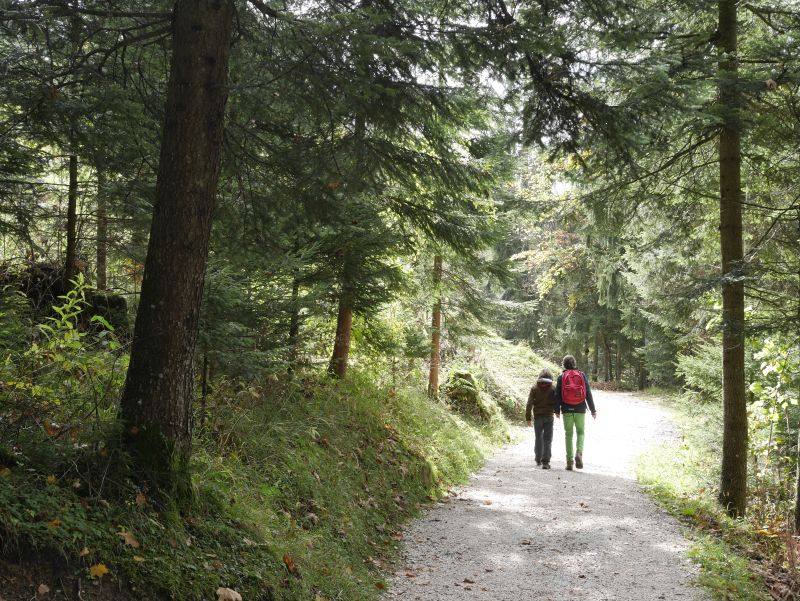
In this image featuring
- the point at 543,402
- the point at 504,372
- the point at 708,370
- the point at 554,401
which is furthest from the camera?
the point at 504,372

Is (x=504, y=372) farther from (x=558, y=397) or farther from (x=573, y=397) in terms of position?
(x=573, y=397)

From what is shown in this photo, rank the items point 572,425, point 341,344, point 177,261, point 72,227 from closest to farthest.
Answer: point 177,261 → point 72,227 → point 341,344 → point 572,425

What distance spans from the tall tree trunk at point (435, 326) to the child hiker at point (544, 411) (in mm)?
2609

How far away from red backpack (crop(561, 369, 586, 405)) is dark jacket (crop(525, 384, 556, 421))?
1.45ft

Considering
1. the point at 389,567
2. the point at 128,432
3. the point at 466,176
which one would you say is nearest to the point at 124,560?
the point at 128,432

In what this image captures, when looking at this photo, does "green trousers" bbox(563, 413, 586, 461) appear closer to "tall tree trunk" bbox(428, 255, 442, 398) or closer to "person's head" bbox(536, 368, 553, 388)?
"person's head" bbox(536, 368, 553, 388)

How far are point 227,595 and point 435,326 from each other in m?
11.8

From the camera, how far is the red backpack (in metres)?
12.0

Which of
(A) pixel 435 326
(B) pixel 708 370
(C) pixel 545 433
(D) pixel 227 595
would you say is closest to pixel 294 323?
(D) pixel 227 595

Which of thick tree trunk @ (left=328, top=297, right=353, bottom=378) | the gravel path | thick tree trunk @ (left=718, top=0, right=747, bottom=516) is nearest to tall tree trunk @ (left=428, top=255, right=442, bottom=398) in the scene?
thick tree trunk @ (left=328, top=297, right=353, bottom=378)

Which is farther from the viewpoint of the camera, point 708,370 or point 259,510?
point 708,370

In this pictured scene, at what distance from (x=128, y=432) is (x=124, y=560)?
100 centimetres

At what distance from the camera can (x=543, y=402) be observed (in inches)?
495

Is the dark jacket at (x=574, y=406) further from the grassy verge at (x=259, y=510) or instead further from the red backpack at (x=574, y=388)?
the grassy verge at (x=259, y=510)
